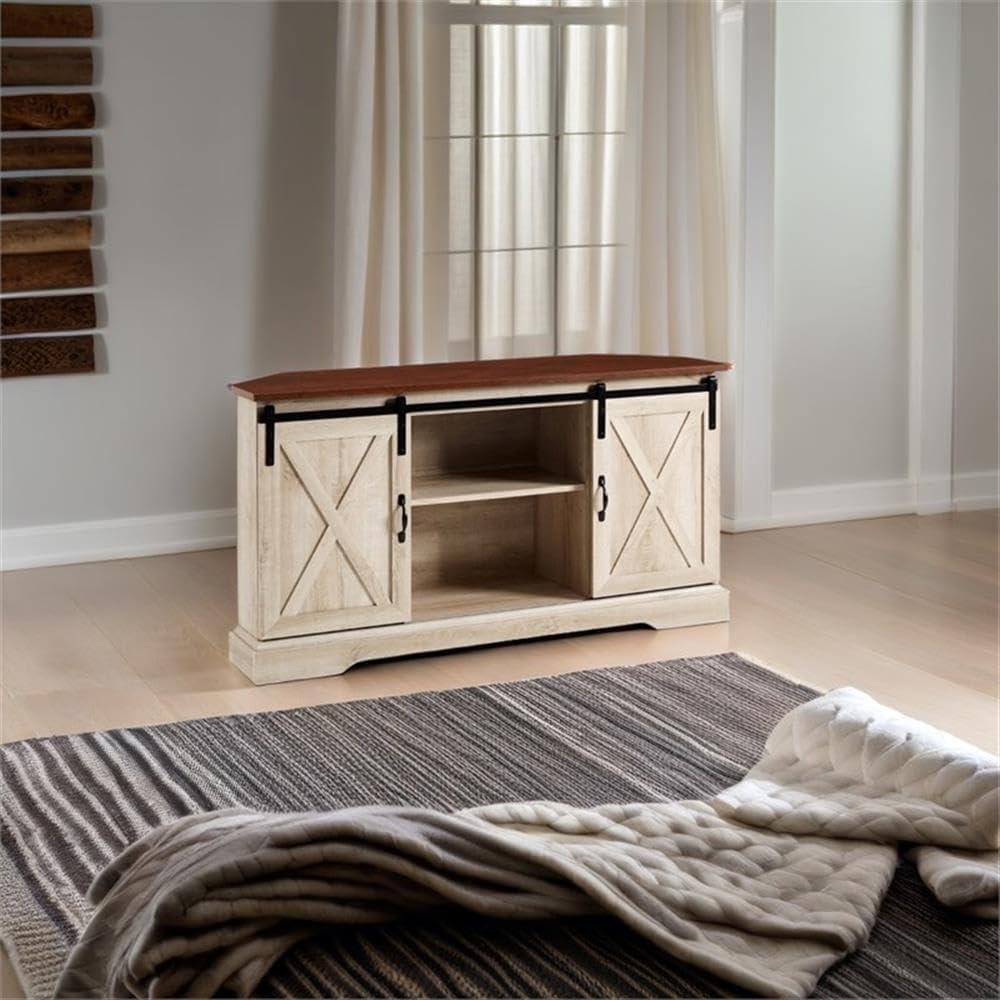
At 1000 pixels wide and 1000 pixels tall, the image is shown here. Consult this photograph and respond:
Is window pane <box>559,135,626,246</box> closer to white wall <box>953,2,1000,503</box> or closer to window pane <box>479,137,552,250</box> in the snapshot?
window pane <box>479,137,552,250</box>

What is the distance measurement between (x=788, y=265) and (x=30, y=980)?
4.26 metres

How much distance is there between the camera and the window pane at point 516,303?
19.5ft

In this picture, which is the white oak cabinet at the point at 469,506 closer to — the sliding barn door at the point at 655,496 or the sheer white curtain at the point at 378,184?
the sliding barn door at the point at 655,496

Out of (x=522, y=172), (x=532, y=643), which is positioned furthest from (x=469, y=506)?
(x=522, y=172)

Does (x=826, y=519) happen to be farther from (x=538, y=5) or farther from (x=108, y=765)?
(x=108, y=765)

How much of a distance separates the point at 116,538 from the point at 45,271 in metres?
0.93

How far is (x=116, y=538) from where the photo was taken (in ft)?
18.4

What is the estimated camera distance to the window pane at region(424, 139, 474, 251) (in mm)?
5762

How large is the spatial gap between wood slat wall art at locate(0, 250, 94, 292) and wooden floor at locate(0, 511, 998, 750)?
3.08ft

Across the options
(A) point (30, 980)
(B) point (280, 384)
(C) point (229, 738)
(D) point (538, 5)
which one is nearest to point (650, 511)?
(B) point (280, 384)

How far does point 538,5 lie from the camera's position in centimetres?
583

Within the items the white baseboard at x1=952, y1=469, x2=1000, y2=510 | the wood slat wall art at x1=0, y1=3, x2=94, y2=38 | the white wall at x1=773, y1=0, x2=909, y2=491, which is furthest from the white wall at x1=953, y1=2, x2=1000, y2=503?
the wood slat wall art at x1=0, y1=3, x2=94, y2=38

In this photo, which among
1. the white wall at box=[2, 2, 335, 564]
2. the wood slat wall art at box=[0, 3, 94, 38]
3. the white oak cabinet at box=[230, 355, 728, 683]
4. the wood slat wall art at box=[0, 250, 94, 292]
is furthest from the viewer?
the white wall at box=[2, 2, 335, 564]

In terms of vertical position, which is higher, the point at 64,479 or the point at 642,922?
the point at 64,479
